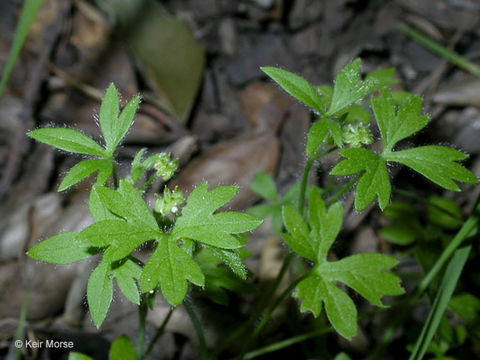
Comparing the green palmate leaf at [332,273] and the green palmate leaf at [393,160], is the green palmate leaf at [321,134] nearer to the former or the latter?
the green palmate leaf at [393,160]

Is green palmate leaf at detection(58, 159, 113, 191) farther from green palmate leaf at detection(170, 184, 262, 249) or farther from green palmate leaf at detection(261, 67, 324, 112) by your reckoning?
green palmate leaf at detection(261, 67, 324, 112)

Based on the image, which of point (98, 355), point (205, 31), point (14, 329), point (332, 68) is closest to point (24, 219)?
point (14, 329)

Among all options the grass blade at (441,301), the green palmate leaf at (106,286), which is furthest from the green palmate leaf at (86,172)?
the grass blade at (441,301)

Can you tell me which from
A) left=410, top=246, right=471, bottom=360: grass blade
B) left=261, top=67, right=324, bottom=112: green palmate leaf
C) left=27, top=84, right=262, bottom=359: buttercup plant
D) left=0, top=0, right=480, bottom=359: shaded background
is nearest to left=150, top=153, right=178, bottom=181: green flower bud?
left=27, top=84, right=262, bottom=359: buttercup plant

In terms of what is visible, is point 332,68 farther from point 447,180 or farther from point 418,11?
point 447,180

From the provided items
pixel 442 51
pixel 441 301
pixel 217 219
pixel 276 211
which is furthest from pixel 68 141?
pixel 442 51
